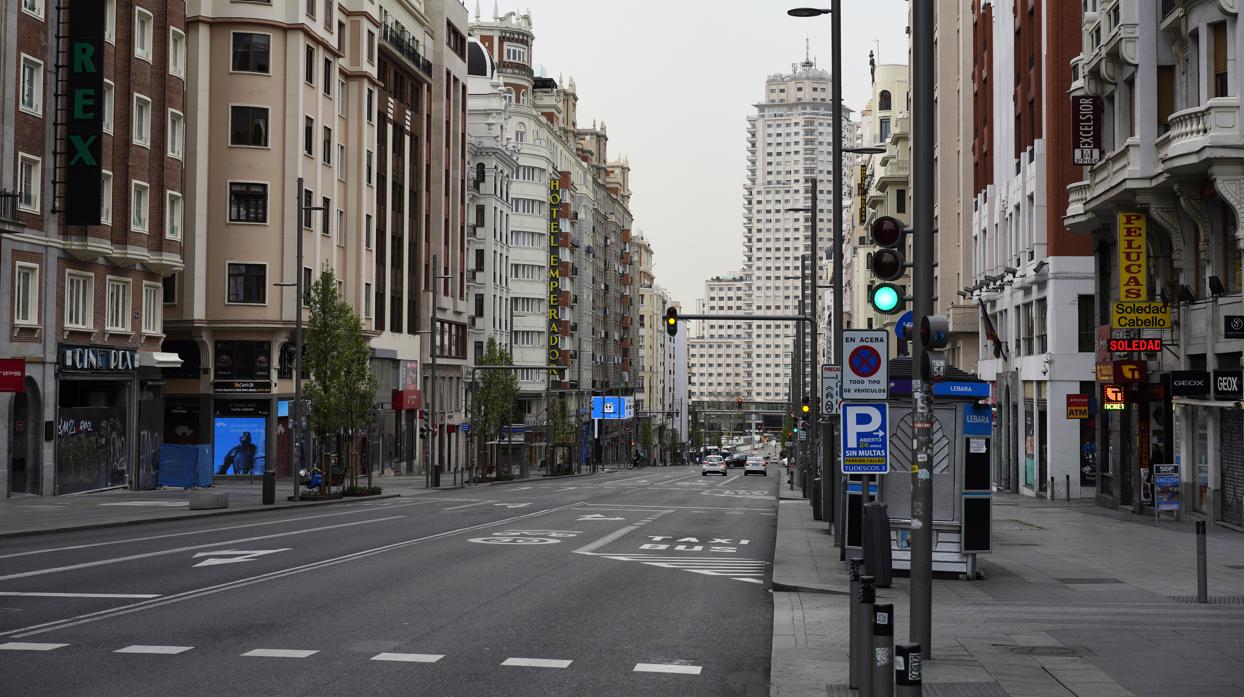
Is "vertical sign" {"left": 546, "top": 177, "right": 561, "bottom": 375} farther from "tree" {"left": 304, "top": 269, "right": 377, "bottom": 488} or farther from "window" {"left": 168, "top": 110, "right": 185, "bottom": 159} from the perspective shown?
"tree" {"left": 304, "top": 269, "right": 377, "bottom": 488}

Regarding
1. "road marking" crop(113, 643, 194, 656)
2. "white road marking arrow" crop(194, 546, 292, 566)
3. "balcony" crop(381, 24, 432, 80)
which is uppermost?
"balcony" crop(381, 24, 432, 80)

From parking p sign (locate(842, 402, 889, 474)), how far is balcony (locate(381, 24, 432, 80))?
61.5m

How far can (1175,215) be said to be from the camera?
3225cm

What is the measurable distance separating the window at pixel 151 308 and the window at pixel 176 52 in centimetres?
798

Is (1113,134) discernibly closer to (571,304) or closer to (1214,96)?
(1214,96)

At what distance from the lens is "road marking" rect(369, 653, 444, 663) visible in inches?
486

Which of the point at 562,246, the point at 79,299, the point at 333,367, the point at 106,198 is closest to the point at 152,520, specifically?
the point at 79,299

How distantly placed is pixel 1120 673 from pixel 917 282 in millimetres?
3863

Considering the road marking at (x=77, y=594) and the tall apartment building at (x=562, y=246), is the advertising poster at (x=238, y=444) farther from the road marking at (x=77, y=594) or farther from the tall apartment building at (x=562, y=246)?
the road marking at (x=77, y=594)

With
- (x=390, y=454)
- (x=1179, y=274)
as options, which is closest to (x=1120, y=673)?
(x=1179, y=274)

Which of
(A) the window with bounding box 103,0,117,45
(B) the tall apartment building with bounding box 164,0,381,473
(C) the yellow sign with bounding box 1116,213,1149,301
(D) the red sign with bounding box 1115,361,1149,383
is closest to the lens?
(C) the yellow sign with bounding box 1116,213,1149,301

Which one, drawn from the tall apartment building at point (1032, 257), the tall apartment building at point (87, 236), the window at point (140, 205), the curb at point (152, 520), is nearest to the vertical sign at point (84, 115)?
the tall apartment building at point (87, 236)

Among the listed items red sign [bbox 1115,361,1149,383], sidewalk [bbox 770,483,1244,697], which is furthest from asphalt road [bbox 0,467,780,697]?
red sign [bbox 1115,361,1149,383]

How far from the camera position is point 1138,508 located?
36.6 metres
